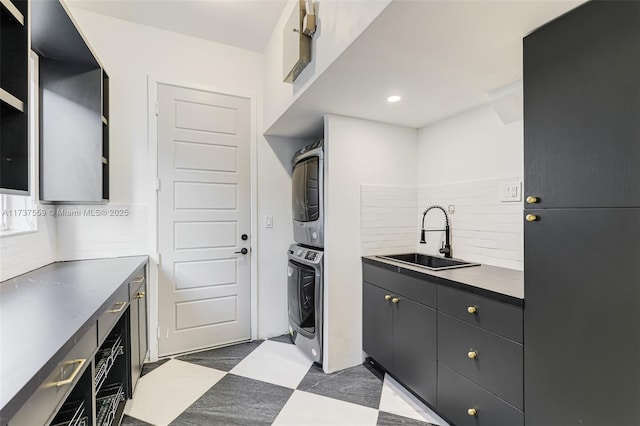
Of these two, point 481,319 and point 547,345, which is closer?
point 547,345

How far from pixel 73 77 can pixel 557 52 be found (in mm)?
2699

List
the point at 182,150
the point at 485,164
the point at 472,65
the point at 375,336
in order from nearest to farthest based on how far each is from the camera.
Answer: the point at 472,65
the point at 485,164
the point at 375,336
the point at 182,150

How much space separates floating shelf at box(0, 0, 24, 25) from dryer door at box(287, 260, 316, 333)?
2023mm

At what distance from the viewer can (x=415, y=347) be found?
1.84 metres

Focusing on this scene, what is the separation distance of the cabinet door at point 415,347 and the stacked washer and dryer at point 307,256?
60 centimetres

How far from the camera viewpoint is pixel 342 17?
136 cm

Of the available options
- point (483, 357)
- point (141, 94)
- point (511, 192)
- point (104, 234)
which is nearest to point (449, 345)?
point (483, 357)

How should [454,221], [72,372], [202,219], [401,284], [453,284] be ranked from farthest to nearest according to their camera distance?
[202,219] < [454,221] < [401,284] < [453,284] < [72,372]

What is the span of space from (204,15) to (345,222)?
1.93 metres

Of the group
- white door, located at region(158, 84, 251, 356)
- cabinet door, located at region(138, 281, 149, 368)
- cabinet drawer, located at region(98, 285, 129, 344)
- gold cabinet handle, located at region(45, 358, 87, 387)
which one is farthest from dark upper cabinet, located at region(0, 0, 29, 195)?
white door, located at region(158, 84, 251, 356)

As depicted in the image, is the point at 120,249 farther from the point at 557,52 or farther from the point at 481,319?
the point at 557,52

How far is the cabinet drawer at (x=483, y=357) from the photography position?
1.28 meters

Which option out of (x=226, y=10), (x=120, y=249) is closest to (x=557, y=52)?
(x=226, y=10)

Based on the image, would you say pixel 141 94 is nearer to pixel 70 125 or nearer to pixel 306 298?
pixel 70 125
